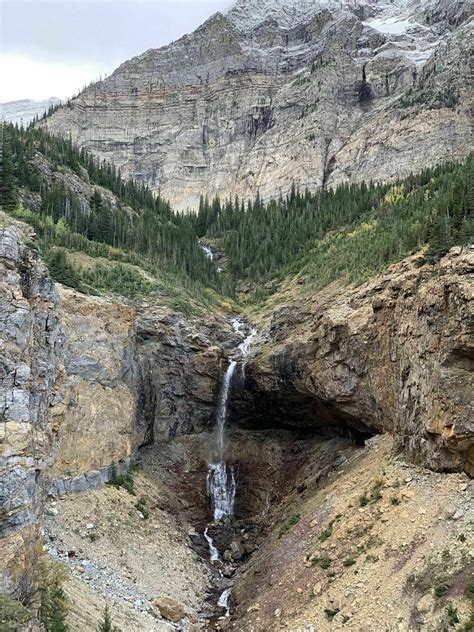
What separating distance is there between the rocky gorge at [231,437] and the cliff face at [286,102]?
62.8 meters

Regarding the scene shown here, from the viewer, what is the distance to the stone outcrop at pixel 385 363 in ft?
89.1

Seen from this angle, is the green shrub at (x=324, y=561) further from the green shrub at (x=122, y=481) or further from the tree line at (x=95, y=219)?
the tree line at (x=95, y=219)

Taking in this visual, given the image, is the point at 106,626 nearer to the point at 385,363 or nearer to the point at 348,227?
the point at 385,363

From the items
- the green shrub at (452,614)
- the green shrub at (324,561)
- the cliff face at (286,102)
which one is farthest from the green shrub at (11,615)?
the cliff face at (286,102)

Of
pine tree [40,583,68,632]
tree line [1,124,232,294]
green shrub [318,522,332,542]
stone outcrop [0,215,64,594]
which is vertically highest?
tree line [1,124,232,294]

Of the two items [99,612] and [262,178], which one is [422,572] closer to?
[99,612]

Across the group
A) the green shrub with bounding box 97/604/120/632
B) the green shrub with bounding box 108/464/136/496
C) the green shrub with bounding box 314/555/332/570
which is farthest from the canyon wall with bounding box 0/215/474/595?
the green shrub with bounding box 314/555/332/570

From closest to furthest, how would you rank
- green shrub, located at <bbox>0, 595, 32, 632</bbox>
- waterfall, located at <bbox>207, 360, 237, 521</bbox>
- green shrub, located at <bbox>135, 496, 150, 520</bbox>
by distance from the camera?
green shrub, located at <bbox>0, 595, 32, 632</bbox> → green shrub, located at <bbox>135, 496, 150, 520</bbox> → waterfall, located at <bbox>207, 360, 237, 521</bbox>

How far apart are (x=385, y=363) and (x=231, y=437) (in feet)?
53.4

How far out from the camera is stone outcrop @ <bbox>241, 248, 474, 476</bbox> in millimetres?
27156

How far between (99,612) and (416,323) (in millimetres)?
20131

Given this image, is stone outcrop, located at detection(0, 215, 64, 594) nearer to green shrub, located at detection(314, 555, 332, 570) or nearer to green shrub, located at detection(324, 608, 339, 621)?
green shrub, located at detection(324, 608, 339, 621)

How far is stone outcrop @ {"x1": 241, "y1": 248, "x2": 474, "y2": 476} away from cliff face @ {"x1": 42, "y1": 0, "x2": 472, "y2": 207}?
61.7 metres

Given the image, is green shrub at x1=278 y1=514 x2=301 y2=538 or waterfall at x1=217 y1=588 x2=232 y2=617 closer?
waterfall at x1=217 y1=588 x2=232 y2=617
